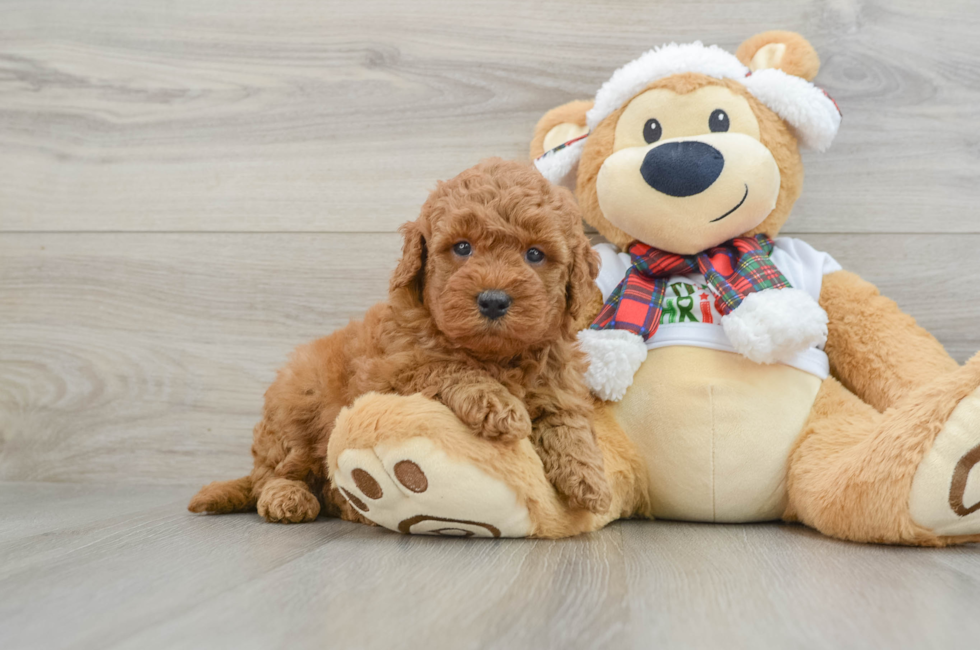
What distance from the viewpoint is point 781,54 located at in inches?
47.0

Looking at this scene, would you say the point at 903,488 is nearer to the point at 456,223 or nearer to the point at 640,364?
the point at 640,364

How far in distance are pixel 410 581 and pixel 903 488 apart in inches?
23.0

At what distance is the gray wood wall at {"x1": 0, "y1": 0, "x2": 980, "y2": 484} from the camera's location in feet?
4.41

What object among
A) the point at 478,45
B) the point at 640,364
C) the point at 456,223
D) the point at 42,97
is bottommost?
the point at 640,364

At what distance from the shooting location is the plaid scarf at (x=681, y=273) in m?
1.09

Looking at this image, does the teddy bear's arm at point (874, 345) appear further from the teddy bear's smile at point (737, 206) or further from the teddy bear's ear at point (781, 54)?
the teddy bear's ear at point (781, 54)

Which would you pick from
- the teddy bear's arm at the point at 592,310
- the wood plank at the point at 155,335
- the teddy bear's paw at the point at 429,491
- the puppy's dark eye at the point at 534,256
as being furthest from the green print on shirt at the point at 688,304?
the wood plank at the point at 155,335

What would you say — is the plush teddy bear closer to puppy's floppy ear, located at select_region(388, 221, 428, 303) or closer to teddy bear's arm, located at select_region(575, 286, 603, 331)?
teddy bear's arm, located at select_region(575, 286, 603, 331)

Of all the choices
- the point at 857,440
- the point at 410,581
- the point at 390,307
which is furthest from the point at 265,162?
the point at 857,440

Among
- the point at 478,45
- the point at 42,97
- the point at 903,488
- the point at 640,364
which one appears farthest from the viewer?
the point at 42,97

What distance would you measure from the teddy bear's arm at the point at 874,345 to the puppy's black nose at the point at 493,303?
0.61m

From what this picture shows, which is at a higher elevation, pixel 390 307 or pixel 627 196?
pixel 627 196

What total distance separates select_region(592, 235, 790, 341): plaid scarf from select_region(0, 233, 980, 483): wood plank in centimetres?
50

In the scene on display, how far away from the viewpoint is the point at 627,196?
44.0 inches
